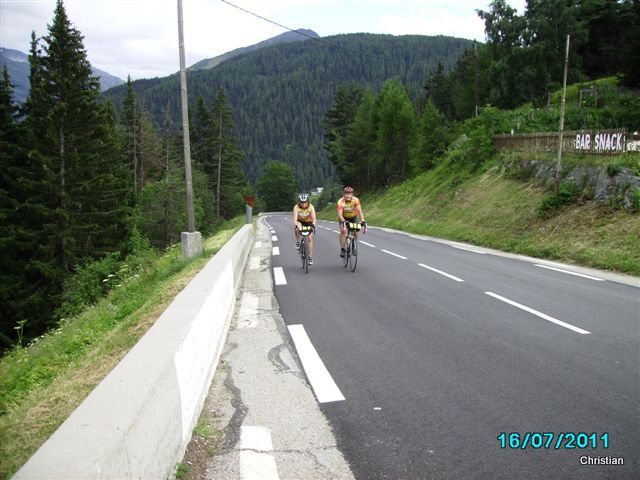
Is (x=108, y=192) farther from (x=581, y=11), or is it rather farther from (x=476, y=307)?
(x=581, y=11)

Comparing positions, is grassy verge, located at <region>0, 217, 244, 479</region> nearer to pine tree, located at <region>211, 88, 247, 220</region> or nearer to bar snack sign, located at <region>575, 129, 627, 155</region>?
bar snack sign, located at <region>575, 129, 627, 155</region>

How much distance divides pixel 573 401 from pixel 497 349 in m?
1.50

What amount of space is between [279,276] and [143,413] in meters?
8.83

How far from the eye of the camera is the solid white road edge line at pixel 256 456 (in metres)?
3.21

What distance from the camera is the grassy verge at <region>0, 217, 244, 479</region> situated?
307cm

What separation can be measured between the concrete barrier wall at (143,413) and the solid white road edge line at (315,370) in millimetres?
1034

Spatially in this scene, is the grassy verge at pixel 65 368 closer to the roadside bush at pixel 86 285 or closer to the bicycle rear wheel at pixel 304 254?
the bicycle rear wheel at pixel 304 254

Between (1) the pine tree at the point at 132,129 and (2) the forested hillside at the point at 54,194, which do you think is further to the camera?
(1) the pine tree at the point at 132,129

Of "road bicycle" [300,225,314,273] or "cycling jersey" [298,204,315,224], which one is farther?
"cycling jersey" [298,204,315,224]

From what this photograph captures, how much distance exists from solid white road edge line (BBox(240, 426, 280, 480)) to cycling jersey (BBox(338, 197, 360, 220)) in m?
8.93

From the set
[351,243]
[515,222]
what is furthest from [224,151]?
[351,243]

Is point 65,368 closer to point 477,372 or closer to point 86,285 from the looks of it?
point 477,372

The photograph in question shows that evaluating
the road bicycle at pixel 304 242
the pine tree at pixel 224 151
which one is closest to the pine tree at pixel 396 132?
the pine tree at pixel 224 151

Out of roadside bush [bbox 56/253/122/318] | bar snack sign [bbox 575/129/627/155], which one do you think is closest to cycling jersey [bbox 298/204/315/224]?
bar snack sign [bbox 575/129/627/155]
